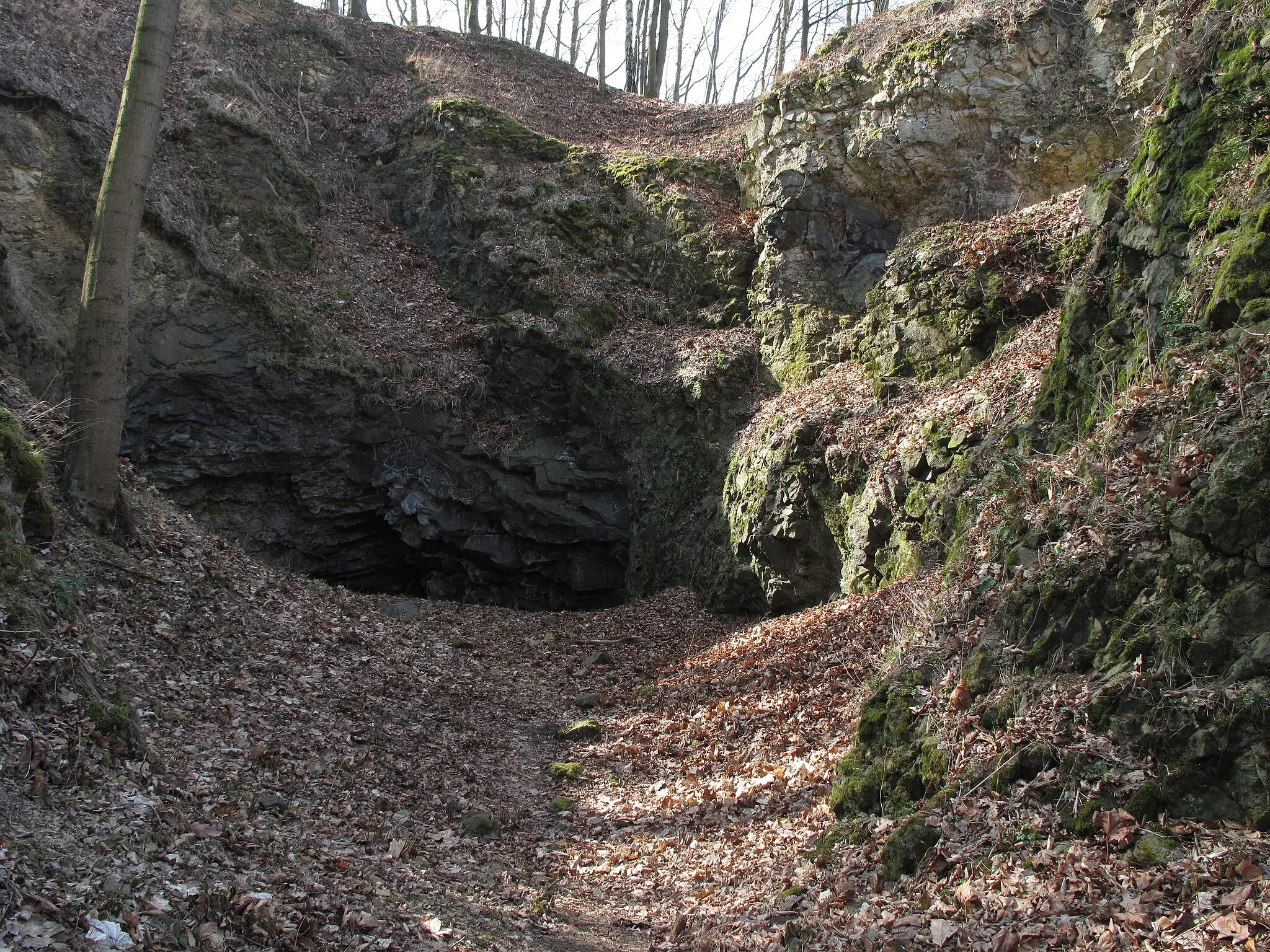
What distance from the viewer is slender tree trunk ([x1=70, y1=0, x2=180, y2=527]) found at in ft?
25.7

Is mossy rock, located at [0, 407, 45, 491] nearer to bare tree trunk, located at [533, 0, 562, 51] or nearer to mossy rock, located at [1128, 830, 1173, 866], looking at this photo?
mossy rock, located at [1128, 830, 1173, 866]

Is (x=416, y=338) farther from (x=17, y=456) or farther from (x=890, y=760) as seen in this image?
(x=890, y=760)

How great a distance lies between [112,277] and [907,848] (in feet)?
28.3

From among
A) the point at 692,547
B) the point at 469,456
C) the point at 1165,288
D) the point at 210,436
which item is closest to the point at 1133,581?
the point at 1165,288

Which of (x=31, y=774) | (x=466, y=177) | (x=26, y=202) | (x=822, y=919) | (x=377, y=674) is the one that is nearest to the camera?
(x=31, y=774)

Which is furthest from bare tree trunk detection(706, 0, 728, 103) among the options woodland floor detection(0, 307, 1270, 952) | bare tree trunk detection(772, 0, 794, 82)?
woodland floor detection(0, 307, 1270, 952)

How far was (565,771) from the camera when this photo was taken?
7.64 metres

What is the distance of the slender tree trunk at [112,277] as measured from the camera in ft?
25.7

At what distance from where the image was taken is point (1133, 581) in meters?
4.83

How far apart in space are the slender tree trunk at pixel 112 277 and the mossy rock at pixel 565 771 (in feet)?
16.6

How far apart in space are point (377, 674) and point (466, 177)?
12.8 metres

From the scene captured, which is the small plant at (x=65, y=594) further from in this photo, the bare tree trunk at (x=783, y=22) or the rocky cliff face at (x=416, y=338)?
the bare tree trunk at (x=783, y=22)

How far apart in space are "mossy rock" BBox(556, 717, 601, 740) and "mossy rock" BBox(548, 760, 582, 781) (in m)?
0.76

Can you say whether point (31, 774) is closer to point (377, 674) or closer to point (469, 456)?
point (377, 674)
